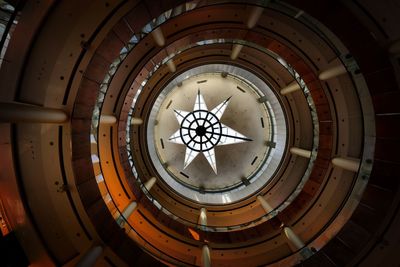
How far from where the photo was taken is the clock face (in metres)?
19.6

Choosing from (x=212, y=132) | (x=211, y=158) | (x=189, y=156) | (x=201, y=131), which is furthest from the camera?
(x=211, y=158)

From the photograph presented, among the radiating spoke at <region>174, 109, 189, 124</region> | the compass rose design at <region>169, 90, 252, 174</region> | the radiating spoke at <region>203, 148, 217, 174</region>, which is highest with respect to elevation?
the radiating spoke at <region>174, 109, 189, 124</region>

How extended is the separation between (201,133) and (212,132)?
1098 mm

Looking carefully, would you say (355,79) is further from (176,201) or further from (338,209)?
(176,201)

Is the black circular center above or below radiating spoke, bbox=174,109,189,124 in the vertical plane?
below

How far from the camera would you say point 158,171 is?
1620 centimetres

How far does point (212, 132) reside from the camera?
20422 mm

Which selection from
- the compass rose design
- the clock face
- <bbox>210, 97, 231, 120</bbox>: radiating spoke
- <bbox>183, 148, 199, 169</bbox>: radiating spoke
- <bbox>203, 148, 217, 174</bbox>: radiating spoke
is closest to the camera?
the clock face

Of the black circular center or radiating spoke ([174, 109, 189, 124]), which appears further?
radiating spoke ([174, 109, 189, 124])

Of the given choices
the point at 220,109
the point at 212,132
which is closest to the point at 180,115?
the point at 212,132

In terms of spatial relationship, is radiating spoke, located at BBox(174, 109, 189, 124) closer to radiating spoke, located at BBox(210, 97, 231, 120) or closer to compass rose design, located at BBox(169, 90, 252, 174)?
compass rose design, located at BBox(169, 90, 252, 174)

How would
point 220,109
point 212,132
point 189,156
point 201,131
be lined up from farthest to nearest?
point 220,109 → point 189,156 → point 212,132 → point 201,131

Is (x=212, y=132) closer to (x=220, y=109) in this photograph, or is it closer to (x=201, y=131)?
(x=201, y=131)

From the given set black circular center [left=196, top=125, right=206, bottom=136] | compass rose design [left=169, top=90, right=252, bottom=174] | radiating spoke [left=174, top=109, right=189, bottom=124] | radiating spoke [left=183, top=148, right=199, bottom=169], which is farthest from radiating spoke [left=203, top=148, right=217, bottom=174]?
radiating spoke [left=174, top=109, right=189, bottom=124]
